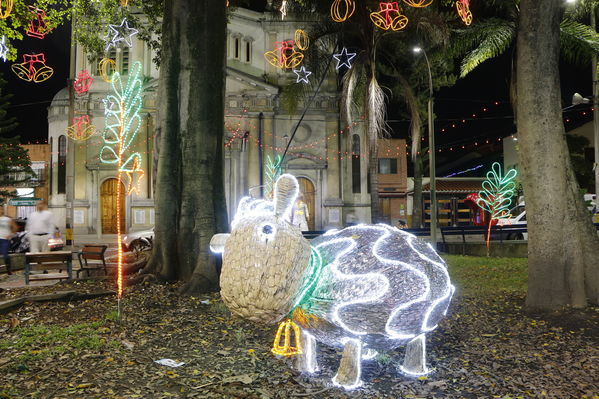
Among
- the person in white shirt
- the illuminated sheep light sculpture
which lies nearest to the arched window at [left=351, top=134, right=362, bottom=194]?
the person in white shirt

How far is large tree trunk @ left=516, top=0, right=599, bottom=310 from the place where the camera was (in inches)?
254

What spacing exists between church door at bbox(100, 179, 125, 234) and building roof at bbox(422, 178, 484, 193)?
69.7 ft

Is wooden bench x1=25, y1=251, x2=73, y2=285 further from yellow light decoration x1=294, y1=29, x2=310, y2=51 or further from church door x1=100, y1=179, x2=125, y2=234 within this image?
church door x1=100, y1=179, x2=125, y2=234

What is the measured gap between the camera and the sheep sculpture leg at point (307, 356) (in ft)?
14.0

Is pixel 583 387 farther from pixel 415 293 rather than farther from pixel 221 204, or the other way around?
pixel 221 204

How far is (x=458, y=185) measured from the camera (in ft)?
110

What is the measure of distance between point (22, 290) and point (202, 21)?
606cm

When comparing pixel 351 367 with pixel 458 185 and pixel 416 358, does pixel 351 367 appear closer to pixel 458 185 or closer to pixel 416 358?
Result: pixel 416 358

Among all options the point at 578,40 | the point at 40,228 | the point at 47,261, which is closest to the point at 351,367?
the point at 47,261

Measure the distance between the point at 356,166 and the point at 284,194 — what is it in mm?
27066

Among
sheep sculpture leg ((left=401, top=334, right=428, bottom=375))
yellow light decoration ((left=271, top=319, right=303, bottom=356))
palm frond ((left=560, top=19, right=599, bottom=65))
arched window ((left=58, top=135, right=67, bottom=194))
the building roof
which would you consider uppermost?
palm frond ((left=560, top=19, right=599, bottom=65))

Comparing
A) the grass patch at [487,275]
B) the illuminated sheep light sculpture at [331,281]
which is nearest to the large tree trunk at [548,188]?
the grass patch at [487,275]

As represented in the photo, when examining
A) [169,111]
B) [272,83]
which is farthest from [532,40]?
[272,83]

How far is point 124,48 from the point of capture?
2838 centimetres
